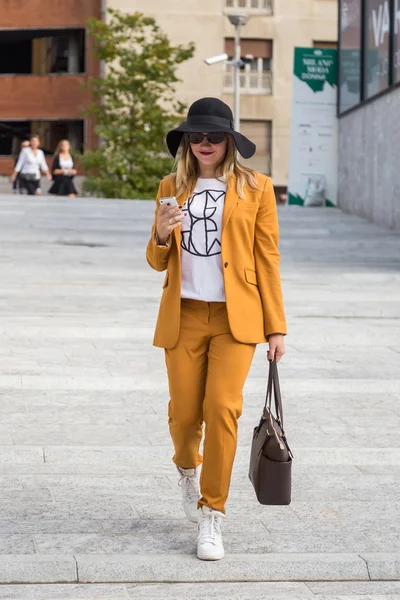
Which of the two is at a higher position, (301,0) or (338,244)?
(301,0)

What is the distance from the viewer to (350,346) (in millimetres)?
11031

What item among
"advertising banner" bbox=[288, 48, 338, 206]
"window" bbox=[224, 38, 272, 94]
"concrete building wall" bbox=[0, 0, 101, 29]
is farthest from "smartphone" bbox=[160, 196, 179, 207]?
"window" bbox=[224, 38, 272, 94]

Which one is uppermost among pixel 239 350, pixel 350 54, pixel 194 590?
pixel 350 54

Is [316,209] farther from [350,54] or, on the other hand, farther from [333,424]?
[333,424]

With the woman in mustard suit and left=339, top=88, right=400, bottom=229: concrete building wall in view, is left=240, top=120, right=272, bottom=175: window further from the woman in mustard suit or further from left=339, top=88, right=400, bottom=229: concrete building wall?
the woman in mustard suit

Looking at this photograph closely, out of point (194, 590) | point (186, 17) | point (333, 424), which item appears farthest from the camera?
point (186, 17)

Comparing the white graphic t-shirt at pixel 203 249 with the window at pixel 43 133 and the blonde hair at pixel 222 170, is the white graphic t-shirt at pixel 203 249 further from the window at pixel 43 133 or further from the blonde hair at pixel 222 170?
the window at pixel 43 133

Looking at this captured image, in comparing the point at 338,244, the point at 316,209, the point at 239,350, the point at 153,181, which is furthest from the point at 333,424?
the point at 153,181

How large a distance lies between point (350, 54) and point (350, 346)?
17.8m

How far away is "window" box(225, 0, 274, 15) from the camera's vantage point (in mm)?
53344

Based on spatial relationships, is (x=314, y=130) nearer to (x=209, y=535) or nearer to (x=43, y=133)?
(x=209, y=535)

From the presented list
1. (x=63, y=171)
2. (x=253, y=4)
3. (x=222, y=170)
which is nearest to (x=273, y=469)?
(x=222, y=170)

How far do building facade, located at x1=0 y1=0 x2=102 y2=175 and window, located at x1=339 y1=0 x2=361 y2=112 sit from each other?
25.5 meters

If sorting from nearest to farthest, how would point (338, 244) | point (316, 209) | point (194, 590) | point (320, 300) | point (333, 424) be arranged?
point (194, 590)
point (333, 424)
point (320, 300)
point (338, 244)
point (316, 209)
